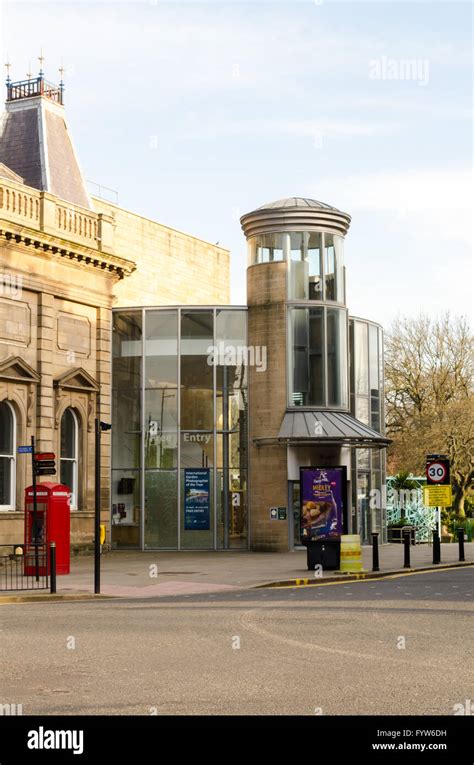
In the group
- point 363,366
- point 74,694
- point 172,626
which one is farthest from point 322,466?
point 74,694

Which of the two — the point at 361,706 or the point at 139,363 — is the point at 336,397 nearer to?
the point at 139,363

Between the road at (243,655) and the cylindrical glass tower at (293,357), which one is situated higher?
the cylindrical glass tower at (293,357)

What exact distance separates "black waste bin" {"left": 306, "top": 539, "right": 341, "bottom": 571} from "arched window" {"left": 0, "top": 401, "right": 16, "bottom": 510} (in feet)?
31.7

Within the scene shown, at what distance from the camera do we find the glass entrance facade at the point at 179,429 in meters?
36.3

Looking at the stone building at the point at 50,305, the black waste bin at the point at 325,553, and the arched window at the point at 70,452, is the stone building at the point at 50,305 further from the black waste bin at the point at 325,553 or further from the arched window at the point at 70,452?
the black waste bin at the point at 325,553

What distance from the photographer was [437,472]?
1272 inches

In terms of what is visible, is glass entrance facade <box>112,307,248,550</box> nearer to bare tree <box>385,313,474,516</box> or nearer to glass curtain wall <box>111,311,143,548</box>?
glass curtain wall <box>111,311,143,548</box>

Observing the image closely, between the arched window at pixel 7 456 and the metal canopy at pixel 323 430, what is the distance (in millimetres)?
8440

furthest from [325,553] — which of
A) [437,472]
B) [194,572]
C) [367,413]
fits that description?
[367,413]

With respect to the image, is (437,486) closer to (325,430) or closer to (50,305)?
(325,430)

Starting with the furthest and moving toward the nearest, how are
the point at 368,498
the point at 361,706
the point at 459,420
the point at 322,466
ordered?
the point at 459,420, the point at 368,498, the point at 322,466, the point at 361,706

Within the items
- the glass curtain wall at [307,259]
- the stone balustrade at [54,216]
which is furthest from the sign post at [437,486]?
the stone balustrade at [54,216]

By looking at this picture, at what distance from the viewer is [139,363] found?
122 feet
